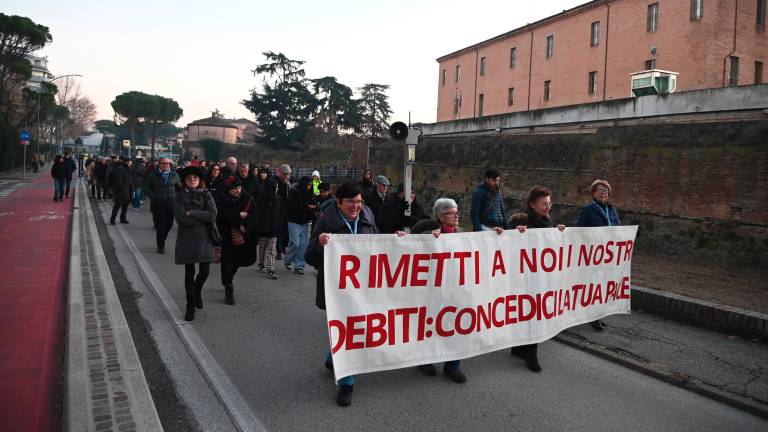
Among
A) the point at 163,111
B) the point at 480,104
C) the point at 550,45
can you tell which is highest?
the point at 163,111

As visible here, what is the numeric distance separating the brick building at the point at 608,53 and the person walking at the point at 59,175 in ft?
95.5

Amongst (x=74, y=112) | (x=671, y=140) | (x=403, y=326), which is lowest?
(x=403, y=326)

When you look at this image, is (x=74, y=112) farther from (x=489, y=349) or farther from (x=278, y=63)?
(x=489, y=349)

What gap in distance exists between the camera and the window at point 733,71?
29.4 meters

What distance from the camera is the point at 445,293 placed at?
16.0 feet

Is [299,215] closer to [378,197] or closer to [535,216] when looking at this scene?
[378,197]

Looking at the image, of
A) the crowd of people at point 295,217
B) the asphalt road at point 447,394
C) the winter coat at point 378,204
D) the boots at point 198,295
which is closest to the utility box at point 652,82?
the crowd of people at point 295,217

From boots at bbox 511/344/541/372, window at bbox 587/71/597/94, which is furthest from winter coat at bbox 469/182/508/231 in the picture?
window at bbox 587/71/597/94

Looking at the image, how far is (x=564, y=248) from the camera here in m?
5.97

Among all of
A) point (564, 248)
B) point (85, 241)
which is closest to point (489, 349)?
point (564, 248)

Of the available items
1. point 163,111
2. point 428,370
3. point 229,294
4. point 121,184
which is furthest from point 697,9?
point 163,111

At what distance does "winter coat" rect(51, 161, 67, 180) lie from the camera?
20.1m

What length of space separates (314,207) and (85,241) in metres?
5.23

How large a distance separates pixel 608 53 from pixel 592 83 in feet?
7.60
